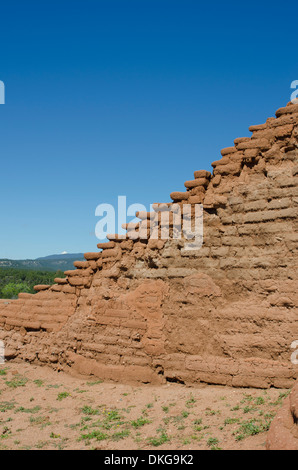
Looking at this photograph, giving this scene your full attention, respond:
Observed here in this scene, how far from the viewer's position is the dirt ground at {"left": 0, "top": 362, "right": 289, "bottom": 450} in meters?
4.16

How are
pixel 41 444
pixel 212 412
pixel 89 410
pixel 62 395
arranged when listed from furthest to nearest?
pixel 62 395, pixel 89 410, pixel 212 412, pixel 41 444

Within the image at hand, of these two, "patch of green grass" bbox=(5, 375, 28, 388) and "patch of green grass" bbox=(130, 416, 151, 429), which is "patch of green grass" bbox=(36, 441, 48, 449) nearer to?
"patch of green grass" bbox=(130, 416, 151, 429)

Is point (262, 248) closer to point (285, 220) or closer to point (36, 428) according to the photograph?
point (285, 220)

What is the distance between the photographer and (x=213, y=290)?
598cm

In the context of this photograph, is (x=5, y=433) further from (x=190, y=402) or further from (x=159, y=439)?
(x=190, y=402)

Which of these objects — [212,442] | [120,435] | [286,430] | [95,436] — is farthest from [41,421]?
[286,430]

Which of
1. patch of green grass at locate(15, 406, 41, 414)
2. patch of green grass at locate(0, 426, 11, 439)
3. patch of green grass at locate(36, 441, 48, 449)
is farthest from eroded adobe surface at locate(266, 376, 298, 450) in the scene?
patch of green grass at locate(15, 406, 41, 414)

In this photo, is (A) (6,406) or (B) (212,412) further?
(A) (6,406)

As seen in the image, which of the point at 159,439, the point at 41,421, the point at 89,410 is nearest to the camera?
the point at 159,439

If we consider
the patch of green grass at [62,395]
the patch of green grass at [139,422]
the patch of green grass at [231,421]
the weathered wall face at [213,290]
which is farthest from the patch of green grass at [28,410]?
the patch of green grass at [231,421]

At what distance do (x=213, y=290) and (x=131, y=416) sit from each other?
204 cm

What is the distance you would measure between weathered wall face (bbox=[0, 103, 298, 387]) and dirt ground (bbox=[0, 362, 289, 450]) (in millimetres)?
327

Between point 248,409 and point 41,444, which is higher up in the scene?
point 248,409
